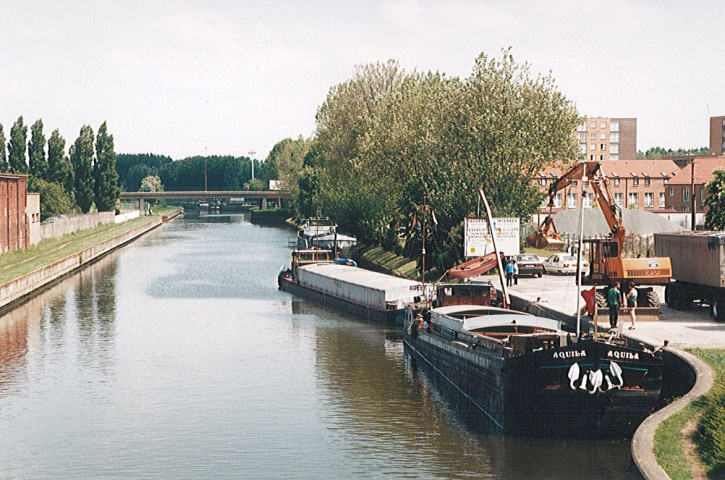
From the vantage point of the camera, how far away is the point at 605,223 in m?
96.4

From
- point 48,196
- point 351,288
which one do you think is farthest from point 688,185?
point 48,196

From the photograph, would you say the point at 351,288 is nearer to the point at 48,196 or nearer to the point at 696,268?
the point at 696,268

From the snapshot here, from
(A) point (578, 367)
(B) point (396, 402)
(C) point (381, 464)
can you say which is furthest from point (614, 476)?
(B) point (396, 402)

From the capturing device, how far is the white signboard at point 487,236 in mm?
67375

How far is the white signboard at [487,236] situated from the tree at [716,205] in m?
26.7

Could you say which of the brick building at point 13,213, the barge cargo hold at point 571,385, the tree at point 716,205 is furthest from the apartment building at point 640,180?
the barge cargo hold at point 571,385

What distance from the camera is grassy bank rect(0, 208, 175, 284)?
292 feet

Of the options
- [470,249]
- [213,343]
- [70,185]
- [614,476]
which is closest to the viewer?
[614,476]

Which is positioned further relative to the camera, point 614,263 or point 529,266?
point 529,266

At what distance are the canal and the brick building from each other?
30959 mm

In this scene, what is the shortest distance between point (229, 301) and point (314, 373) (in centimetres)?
3075

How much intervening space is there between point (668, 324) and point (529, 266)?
94.0 ft

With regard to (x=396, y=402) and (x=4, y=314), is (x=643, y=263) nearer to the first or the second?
(x=396, y=402)

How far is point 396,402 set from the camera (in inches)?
1682
